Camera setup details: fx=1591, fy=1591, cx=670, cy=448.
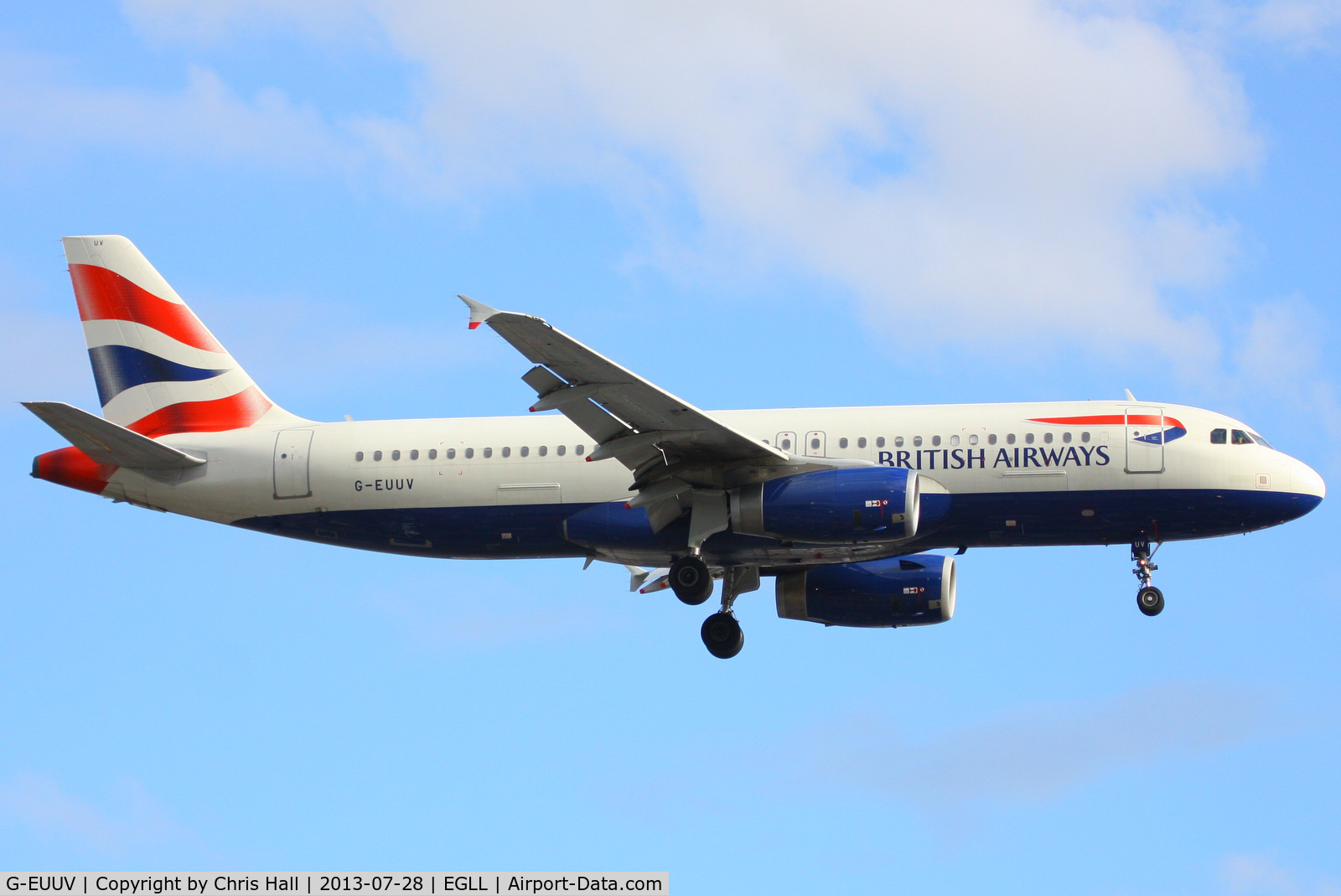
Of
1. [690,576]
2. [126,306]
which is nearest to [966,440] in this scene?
[690,576]

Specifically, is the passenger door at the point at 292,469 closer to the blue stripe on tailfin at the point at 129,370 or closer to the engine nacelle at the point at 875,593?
the blue stripe on tailfin at the point at 129,370

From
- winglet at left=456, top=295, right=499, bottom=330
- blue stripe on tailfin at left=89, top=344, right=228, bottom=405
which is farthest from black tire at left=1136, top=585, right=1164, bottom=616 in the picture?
blue stripe on tailfin at left=89, top=344, right=228, bottom=405

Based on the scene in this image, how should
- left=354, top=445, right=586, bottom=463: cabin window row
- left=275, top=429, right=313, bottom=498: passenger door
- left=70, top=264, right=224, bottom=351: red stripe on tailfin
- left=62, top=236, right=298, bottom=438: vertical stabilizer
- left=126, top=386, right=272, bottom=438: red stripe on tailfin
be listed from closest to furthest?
left=354, top=445, right=586, bottom=463: cabin window row
left=275, top=429, right=313, bottom=498: passenger door
left=126, top=386, right=272, bottom=438: red stripe on tailfin
left=62, top=236, right=298, bottom=438: vertical stabilizer
left=70, top=264, right=224, bottom=351: red stripe on tailfin

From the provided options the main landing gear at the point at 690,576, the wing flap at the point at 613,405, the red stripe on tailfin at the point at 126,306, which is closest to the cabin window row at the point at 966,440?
the wing flap at the point at 613,405

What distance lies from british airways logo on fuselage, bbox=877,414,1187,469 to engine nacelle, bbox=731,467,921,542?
1303 millimetres

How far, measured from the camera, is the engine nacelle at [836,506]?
31203mm

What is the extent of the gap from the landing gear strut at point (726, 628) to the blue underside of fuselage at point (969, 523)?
7.75 feet

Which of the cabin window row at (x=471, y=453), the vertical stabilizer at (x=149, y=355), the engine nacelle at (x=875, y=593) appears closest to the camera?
the cabin window row at (x=471, y=453)

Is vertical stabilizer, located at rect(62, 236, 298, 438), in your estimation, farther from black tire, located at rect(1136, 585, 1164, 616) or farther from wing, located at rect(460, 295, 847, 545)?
black tire, located at rect(1136, 585, 1164, 616)

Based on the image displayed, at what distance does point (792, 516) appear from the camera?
3177 centimetres

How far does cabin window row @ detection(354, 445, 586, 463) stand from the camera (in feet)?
115

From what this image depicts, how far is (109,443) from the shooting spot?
115ft

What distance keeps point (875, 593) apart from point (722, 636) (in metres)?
3.94

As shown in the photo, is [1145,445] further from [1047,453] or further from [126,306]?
[126,306]
